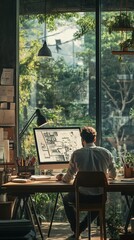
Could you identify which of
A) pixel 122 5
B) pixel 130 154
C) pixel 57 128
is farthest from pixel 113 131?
pixel 122 5

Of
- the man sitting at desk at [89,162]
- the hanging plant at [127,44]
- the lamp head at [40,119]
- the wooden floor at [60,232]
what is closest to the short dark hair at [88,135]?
the man sitting at desk at [89,162]

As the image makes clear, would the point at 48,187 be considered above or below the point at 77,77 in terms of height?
below

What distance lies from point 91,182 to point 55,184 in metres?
0.42

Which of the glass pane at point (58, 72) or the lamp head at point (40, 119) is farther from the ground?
the glass pane at point (58, 72)

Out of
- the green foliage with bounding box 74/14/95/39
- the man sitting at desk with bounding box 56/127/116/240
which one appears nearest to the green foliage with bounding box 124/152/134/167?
the man sitting at desk with bounding box 56/127/116/240

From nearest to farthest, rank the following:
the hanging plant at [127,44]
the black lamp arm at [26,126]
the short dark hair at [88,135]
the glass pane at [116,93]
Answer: the short dark hair at [88,135] < the hanging plant at [127,44] < the black lamp arm at [26,126] < the glass pane at [116,93]

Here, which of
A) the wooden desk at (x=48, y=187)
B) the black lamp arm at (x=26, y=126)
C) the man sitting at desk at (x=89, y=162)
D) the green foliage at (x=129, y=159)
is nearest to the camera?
the wooden desk at (x=48, y=187)

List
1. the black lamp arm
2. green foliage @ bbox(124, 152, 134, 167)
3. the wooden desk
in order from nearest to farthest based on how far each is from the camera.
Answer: the wooden desk
green foliage @ bbox(124, 152, 134, 167)
the black lamp arm

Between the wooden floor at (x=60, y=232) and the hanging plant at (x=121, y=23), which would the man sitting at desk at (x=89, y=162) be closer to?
the wooden floor at (x=60, y=232)

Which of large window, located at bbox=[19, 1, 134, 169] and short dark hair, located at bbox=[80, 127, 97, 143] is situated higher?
large window, located at bbox=[19, 1, 134, 169]

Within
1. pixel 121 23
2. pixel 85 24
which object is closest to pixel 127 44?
pixel 121 23

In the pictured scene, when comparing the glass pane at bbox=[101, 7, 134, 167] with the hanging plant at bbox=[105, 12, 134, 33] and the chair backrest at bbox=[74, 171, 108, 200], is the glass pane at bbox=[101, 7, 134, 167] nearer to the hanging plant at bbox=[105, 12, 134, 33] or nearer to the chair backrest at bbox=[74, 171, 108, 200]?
the hanging plant at bbox=[105, 12, 134, 33]

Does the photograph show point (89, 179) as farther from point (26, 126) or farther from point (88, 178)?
point (26, 126)

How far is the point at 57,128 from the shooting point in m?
Answer: 9.12
